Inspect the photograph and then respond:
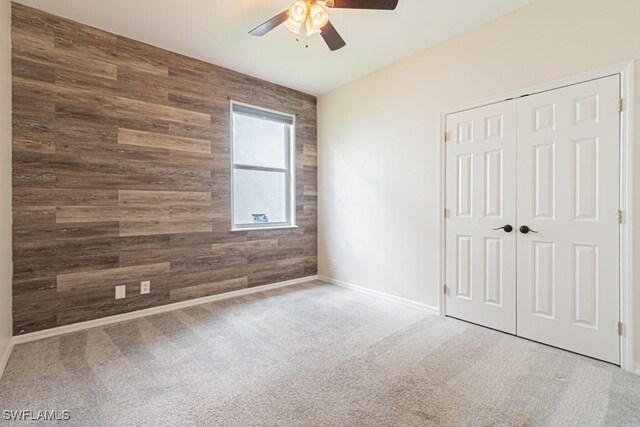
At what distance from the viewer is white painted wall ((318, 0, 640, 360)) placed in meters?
2.27

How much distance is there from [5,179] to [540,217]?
4338 mm

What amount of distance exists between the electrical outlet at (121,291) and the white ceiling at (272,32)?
256 centimetres

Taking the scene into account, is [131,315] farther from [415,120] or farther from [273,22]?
[415,120]

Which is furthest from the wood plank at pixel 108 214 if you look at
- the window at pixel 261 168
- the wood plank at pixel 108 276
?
the window at pixel 261 168

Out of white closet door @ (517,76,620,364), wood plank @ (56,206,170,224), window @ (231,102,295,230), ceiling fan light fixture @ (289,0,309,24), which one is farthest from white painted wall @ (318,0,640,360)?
wood plank @ (56,206,170,224)

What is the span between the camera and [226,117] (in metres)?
3.72

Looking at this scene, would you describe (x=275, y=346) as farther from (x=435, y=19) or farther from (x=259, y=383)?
(x=435, y=19)

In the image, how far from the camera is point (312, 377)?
6.68 ft

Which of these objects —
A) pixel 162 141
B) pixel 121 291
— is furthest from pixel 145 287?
pixel 162 141

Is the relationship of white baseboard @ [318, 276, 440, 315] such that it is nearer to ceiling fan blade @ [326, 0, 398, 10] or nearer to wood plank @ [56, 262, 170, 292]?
wood plank @ [56, 262, 170, 292]

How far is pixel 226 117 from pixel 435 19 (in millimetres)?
2521

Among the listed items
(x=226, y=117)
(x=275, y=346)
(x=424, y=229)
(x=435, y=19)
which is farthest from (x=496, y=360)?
(x=226, y=117)

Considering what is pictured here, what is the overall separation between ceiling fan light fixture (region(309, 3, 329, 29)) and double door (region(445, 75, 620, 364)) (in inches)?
Answer: 63.5

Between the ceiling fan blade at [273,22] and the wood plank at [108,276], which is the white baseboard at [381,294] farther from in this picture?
the ceiling fan blade at [273,22]
